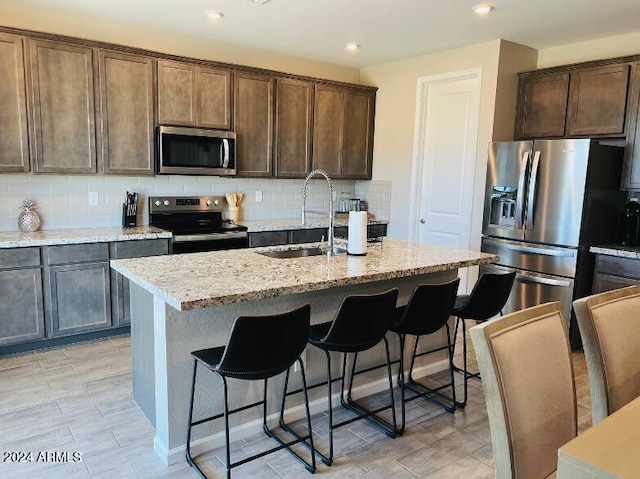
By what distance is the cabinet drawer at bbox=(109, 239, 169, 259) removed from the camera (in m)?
3.78

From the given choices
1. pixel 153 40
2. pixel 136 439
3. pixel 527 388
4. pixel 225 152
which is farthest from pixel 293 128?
pixel 527 388

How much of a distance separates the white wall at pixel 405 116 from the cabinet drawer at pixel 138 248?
267 centimetres

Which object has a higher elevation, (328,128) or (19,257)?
(328,128)

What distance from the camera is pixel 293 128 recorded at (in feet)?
16.5

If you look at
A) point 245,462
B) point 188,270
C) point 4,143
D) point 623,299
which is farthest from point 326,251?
point 4,143

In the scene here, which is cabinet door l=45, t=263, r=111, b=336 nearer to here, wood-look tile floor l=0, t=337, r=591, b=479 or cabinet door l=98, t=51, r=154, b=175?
wood-look tile floor l=0, t=337, r=591, b=479

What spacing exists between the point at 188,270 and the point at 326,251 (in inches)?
42.2

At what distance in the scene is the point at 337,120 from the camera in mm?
5328

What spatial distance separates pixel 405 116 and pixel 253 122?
1.69m

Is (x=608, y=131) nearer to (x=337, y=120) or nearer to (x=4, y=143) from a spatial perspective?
(x=337, y=120)

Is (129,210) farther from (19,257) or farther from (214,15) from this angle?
(214,15)

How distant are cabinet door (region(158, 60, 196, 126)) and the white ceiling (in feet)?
1.21

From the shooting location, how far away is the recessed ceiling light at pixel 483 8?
11.2 feet

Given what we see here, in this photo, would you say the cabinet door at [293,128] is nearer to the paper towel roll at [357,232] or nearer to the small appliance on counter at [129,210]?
the small appliance on counter at [129,210]
